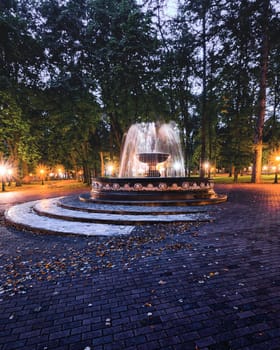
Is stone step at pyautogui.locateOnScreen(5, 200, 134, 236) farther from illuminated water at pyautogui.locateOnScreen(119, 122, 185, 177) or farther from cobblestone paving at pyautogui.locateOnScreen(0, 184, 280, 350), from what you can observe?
illuminated water at pyautogui.locateOnScreen(119, 122, 185, 177)

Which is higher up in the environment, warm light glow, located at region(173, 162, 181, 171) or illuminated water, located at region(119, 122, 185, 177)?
illuminated water, located at region(119, 122, 185, 177)

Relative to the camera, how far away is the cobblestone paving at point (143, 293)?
2.17m

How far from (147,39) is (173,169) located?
72.1 feet

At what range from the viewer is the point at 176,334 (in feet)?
7.18

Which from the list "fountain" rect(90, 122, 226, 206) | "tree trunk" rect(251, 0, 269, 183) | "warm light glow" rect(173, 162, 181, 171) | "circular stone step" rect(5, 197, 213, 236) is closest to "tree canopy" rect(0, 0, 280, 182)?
"tree trunk" rect(251, 0, 269, 183)

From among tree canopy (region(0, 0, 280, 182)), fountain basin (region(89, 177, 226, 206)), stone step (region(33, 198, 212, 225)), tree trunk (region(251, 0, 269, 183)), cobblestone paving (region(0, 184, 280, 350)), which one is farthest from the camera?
tree trunk (region(251, 0, 269, 183))

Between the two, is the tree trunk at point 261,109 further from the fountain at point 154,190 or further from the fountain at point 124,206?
the fountain at point 154,190

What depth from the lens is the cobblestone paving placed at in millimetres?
2168

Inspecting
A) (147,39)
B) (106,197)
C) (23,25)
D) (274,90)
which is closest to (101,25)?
(147,39)

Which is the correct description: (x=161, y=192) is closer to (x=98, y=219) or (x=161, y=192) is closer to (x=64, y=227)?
(x=98, y=219)

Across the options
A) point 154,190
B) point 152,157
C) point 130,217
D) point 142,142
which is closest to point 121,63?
point 142,142

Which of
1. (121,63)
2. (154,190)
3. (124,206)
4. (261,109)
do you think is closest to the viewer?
(124,206)

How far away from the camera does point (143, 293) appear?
3010 millimetres

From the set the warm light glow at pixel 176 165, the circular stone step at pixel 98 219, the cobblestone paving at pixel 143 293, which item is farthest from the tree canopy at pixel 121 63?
the cobblestone paving at pixel 143 293
